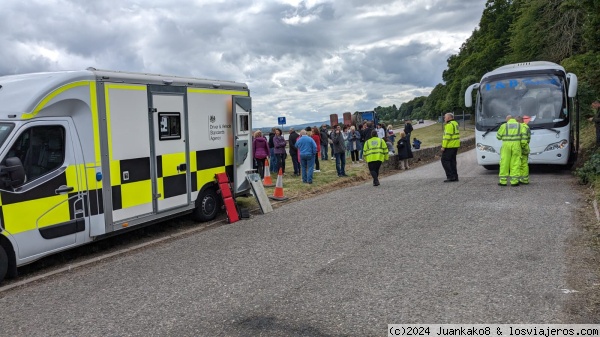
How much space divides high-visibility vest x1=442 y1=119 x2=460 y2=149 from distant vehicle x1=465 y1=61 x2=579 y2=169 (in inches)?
68.9

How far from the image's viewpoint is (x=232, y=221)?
31.1 ft

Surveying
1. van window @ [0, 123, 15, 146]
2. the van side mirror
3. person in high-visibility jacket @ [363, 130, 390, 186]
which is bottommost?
person in high-visibility jacket @ [363, 130, 390, 186]

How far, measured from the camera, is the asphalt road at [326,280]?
173 inches

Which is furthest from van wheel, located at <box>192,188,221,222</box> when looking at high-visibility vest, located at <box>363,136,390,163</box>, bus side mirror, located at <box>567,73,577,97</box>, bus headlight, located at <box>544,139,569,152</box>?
bus side mirror, located at <box>567,73,577,97</box>

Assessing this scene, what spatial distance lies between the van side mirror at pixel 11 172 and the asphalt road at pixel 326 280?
1320 mm

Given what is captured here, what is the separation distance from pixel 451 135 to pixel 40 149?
9860mm

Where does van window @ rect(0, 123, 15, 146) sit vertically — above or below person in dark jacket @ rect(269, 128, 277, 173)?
above

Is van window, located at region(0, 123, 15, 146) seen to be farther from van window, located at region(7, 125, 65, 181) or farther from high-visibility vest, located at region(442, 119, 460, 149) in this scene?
high-visibility vest, located at region(442, 119, 460, 149)

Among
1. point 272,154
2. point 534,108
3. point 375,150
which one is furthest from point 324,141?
point 534,108

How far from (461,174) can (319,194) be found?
5.06 metres

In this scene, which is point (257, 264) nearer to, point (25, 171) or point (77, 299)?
point (77, 299)

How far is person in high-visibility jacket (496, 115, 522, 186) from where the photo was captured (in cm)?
1170

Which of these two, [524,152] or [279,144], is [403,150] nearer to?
[279,144]

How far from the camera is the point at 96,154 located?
7004 mm
